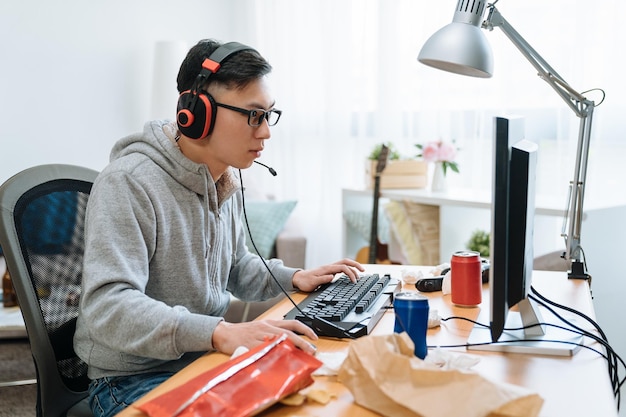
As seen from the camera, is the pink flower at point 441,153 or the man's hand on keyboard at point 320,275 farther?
the pink flower at point 441,153

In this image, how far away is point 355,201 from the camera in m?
3.44

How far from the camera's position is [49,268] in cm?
140

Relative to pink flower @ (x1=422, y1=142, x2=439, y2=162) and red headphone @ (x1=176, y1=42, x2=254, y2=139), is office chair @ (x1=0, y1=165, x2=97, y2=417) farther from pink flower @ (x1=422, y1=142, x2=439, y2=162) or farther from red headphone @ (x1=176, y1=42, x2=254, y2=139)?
pink flower @ (x1=422, y1=142, x2=439, y2=162)

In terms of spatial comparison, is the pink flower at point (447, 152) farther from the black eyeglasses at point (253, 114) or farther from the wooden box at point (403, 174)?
the black eyeglasses at point (253, 114)

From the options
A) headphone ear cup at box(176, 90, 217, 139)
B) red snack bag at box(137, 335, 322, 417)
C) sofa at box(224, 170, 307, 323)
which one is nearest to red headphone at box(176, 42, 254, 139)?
headphone ear cup at box(176, 90, 217, 139)

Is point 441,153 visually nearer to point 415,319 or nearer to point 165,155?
point 165,155

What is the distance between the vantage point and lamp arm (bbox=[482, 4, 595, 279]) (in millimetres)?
1585

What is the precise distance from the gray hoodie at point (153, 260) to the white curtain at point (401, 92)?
1794 millimetres

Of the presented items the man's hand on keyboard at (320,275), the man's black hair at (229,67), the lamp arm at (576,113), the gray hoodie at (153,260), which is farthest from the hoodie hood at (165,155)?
the lamp arm at (576,113)

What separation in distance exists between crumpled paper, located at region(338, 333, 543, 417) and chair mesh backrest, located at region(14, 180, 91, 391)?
658 millimetres

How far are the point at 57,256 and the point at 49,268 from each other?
0.05m

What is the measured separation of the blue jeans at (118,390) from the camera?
132 centimetres

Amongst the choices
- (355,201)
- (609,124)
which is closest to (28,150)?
(355,201)

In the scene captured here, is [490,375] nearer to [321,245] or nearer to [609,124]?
[609,124]
